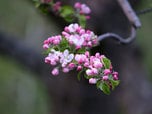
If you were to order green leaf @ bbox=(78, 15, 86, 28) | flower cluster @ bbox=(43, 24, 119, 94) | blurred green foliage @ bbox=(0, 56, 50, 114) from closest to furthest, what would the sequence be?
flower cluster @ bbox=(43, 24, 119, 94)
green leaf @ bbox=(78, 15, 86, 28)
blurred green foliage @ bbox=(0, 56, 50, 114)

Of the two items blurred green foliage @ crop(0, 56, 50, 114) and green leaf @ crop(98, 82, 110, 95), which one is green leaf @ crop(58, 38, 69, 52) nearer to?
green leaf @ crop(98, 82, 110, 95)

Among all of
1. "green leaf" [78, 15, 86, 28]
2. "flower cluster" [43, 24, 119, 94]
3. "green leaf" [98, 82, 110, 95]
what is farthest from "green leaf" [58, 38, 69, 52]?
"green leaf" [78, 15, 86, 28]

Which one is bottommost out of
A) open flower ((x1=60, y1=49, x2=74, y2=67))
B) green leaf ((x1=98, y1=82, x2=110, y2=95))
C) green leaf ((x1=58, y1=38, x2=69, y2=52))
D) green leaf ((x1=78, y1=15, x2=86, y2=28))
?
green leaf ((x1=98, y1=82, x2=110, y2=95))

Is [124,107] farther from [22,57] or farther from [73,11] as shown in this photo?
[73,11]

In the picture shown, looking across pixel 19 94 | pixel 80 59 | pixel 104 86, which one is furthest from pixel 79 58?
pixel 19 94

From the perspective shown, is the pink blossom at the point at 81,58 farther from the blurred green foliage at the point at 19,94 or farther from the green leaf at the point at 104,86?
the blurred green foliage at the point at 19,94

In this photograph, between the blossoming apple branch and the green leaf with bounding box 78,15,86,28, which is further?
the green leaf with bounding box 78,15,86,28

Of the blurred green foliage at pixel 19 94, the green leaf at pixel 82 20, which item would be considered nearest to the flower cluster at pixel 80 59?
the green leaf at pixel 82 20

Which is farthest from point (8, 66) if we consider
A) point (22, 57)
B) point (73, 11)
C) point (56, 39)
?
point (56, 39)

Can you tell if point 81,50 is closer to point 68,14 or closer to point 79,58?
point 79,58
